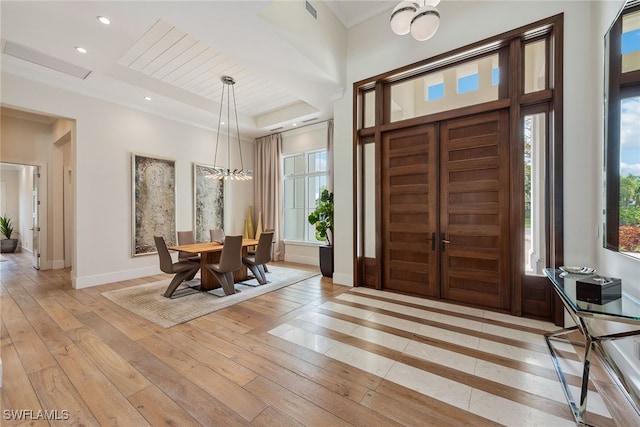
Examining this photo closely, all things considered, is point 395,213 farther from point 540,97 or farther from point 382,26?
point 382,26

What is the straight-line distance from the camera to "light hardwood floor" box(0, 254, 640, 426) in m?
1.64

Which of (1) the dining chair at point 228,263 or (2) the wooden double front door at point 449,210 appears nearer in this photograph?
(2) the wooden double front door at point 449,210

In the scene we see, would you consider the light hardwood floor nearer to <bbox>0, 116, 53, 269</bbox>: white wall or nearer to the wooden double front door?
the wooden double front door

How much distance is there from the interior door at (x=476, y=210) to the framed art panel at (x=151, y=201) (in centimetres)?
546

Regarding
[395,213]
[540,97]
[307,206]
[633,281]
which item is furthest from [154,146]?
[633,281]

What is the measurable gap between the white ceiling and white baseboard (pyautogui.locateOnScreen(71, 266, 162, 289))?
3.29 meters

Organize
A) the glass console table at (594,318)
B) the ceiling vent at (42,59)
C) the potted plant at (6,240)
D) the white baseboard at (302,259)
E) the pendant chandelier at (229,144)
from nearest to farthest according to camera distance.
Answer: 1. the glass console table at (594,318)
2. the ceiling vent at (42,59)
3. the pendant chandelier at (229,144)
4. the white baseboard at (302,259)
5. the potted plant at (6,240)

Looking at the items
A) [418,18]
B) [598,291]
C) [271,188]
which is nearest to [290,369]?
[598,291]

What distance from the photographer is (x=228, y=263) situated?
3.97 meters

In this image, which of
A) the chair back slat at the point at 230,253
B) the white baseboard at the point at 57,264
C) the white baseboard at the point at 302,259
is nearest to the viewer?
the chair back slat at the point at 230,253

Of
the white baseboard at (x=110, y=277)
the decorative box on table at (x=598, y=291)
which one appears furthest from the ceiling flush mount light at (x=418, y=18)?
the white baseboard at (x=110, y=277)

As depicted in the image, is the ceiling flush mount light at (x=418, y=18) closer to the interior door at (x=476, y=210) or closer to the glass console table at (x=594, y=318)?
the interior door at (x=476, y=210)

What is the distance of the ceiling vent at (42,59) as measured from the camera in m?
3.42

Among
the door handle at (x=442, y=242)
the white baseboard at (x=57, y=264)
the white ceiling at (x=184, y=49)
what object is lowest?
the white baseboard at (x=57, y=264)
